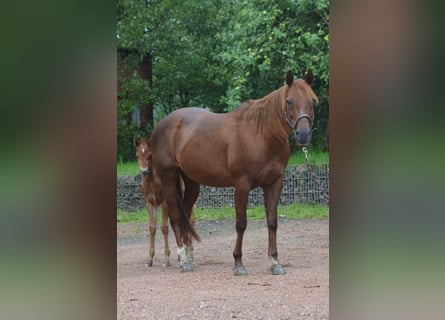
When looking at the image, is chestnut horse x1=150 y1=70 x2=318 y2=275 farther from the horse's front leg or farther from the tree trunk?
the tree trunk

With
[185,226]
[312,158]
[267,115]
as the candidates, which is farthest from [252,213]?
[267,115]

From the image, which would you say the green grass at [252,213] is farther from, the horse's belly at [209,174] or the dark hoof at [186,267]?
the dark hoof at [186,267]

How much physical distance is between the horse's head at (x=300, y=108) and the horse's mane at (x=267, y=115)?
0.50 feet

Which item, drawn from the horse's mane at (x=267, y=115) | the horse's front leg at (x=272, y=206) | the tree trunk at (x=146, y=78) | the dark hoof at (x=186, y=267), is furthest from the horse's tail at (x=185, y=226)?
the tree trunk at (x=146, y=78)

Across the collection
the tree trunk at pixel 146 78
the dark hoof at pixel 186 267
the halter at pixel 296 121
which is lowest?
the dark hoof at pixel 186 267

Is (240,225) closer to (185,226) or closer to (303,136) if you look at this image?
(185,226)

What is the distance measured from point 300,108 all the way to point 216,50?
8.88 metres

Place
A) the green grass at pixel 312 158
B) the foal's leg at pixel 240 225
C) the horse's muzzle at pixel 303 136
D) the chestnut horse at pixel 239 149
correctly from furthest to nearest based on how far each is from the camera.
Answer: the green grass at pixel 312 158 < the foal's leg at pixel 240 225 < the chestnut horse at pixel 239 149 < the horse's muzzle at pixel 303 136

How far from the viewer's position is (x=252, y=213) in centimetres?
1080

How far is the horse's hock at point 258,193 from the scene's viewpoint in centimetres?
1101

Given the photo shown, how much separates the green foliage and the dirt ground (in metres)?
3.13
